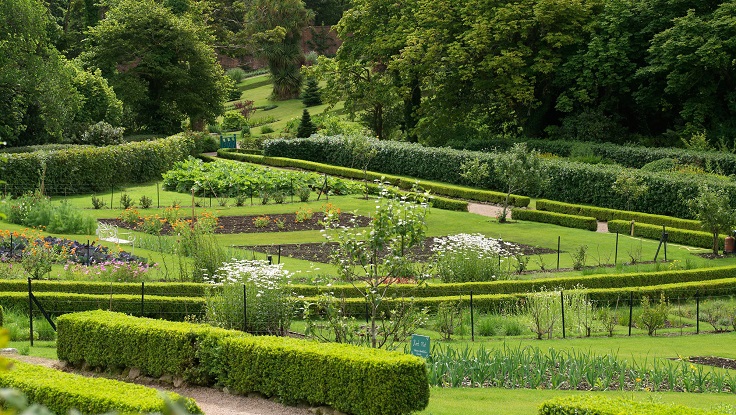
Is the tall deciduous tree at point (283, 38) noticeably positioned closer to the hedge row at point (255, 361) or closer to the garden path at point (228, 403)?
the hedge row at point (255, 361)

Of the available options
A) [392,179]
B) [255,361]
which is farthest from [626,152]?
[255,361]

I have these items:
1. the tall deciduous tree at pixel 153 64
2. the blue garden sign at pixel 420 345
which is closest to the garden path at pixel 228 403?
the blue garden sign at pixel 420 345

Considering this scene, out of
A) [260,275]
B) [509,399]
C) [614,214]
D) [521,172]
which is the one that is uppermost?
[521,172]

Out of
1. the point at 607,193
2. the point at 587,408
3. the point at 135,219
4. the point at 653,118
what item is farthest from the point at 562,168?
the point at 587,408

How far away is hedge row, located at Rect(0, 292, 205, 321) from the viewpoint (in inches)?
663

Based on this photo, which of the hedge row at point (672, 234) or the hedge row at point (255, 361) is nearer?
the hedge row at point (255, 361)

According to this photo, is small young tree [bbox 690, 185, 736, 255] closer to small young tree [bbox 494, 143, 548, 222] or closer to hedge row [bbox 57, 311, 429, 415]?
small young tree [bbox 494, 143, 548, 222]

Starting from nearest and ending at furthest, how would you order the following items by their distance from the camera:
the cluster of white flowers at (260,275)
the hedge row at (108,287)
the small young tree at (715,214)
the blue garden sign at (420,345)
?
1. the blue garden sign at (420,345)
2. the cluster of white flowers at (260,275)
3. the hedge row at (108,287)
4. the small young tree at (715,214)

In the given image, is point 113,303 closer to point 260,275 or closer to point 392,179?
point 260,275

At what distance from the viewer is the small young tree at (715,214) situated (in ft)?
80.7

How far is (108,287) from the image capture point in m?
18.1

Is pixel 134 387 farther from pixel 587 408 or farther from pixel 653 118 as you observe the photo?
pixel 653 118

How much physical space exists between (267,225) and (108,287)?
1052 centimetres

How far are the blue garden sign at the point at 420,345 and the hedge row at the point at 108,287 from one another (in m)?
7.21
